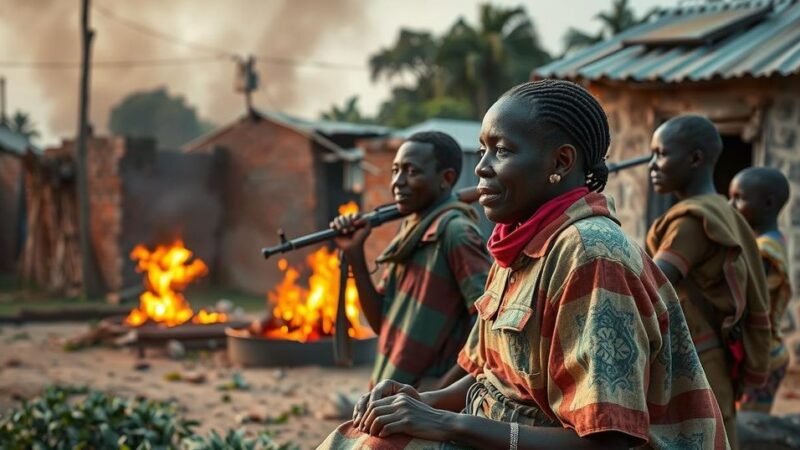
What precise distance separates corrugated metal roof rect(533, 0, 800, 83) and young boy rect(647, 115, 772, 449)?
437cm

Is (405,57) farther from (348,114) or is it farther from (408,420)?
(408,420)

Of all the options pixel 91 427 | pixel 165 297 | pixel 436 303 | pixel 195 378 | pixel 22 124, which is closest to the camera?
pixel 436 303

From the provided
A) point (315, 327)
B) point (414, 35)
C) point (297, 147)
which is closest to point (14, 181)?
point (297, 147)

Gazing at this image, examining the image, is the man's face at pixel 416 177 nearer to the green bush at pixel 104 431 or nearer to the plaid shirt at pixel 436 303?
the plaid shirt at pixel 436 303

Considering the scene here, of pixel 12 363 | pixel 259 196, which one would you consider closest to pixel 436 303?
pixel 12 363

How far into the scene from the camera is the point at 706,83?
28.0 feet

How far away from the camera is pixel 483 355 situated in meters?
2.42

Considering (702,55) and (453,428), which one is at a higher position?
(702,55)

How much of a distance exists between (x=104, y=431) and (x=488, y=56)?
27.6 metres

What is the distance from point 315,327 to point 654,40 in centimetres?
433

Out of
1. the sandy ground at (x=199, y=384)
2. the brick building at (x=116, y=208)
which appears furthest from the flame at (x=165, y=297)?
the sandy ground at (x=199, y=384)

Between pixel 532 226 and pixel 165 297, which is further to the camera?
pixel 165 297

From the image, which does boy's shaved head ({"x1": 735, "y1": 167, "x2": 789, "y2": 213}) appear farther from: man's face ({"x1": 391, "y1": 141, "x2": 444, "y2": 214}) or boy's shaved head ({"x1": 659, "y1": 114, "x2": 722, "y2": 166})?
man's face ({"x1": 391, "y1": 141, "x2": 444, "y2": 214})

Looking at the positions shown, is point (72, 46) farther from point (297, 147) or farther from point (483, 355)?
point (483, 355)
